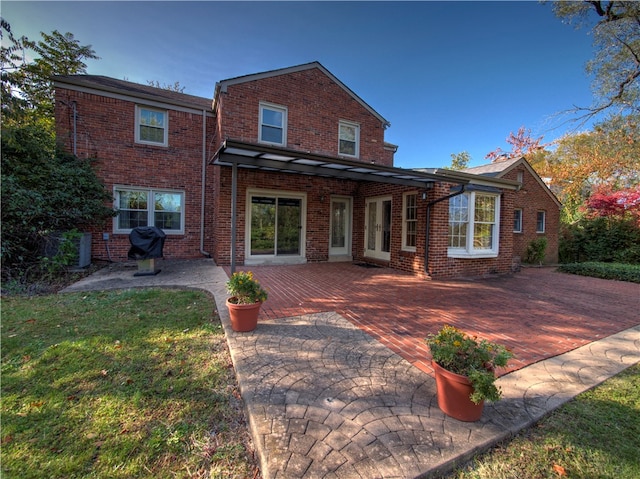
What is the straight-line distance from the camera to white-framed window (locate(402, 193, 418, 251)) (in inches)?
322

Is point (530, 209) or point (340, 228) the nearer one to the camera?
point (340, 228)

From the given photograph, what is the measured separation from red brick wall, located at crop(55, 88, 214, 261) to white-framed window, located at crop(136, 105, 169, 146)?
0.16 meters

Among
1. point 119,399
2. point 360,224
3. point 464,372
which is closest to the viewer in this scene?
point 464,372

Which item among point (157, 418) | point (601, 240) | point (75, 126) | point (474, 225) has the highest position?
point (75, 126)

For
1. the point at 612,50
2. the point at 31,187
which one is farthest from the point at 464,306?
the point at 612,50

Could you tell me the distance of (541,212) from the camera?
14.9 meters

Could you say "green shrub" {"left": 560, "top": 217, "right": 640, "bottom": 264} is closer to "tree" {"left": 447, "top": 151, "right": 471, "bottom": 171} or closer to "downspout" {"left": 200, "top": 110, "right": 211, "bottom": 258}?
"tree" {"left": 447, "top": 151, "right": 471, "bottom": 171}

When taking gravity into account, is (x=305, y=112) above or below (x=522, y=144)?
below

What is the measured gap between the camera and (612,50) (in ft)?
29.9

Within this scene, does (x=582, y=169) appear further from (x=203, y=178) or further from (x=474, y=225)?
(x=203, y=178)

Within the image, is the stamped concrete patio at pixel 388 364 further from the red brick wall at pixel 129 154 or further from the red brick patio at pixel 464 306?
the red brick wall at pixel 129 154

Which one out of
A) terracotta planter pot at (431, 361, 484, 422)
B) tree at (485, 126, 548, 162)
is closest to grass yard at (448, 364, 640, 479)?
terracotta planter pot at (431, 361, 484, 422)

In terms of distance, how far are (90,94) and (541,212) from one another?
20.5 meters

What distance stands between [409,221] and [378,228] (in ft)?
4.77
